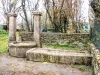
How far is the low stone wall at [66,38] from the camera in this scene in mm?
14740

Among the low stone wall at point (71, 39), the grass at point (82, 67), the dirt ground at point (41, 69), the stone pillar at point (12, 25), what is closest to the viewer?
the dirt ground at point (41, 69)

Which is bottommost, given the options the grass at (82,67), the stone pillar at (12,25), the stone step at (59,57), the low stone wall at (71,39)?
the grass at (82,67)

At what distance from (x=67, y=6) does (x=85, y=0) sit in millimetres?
3504

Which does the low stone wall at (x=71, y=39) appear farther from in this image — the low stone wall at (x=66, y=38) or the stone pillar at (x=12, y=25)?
the stone pillar at (x=12, y=25)

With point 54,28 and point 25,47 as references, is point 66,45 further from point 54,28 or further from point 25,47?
point 25,47

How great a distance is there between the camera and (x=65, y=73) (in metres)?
7.44

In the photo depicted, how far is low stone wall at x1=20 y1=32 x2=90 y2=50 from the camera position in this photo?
48.4 ft

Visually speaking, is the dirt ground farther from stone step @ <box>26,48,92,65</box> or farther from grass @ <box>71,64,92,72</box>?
stone step @ <box>26,48,92,65</box>

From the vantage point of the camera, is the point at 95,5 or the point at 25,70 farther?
the point at 95,5

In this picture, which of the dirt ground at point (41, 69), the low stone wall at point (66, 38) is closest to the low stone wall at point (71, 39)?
the low stone wall at point (66, 38)

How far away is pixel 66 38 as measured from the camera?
1501 centimetres

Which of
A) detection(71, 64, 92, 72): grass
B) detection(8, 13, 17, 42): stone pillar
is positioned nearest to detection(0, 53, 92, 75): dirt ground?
detection(71, 64, 92, 72): grass

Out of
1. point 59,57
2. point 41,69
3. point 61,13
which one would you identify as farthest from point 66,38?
point 41,69

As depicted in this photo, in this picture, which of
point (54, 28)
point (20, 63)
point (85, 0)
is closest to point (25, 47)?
point (20, 63)
